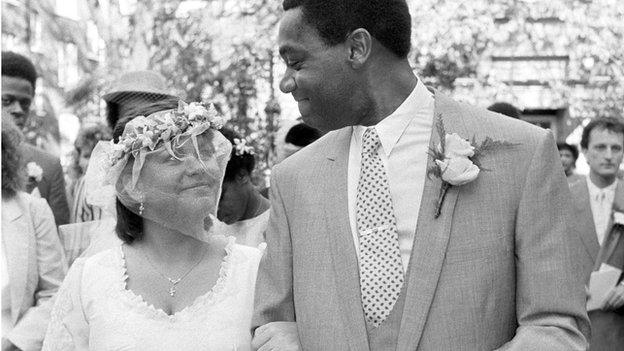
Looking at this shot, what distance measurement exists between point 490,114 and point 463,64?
11.5m

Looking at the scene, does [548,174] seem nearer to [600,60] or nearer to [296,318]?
[296,318]

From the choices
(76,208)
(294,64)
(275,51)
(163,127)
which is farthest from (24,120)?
(275,51)

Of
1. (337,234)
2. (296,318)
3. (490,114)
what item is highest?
(490,114)

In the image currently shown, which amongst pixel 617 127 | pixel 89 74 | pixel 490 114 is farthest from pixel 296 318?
pixel 89 74

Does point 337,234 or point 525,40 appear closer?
point 337,234

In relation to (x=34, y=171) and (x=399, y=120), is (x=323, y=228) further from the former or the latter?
(x=34, y=171)

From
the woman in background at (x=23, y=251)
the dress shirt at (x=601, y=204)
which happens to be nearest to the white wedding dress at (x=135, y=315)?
the woman in background at (x=23, y=251)

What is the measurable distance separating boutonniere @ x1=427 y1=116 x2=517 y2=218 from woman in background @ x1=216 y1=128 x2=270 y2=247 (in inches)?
94.4

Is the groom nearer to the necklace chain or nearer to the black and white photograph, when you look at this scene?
the black and white photograph

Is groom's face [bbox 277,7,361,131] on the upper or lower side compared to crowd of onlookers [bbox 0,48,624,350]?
upper

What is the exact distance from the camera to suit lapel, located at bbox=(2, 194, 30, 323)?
6.03 meters

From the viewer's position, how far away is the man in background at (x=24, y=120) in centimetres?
762

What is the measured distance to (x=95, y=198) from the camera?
17.3 feet

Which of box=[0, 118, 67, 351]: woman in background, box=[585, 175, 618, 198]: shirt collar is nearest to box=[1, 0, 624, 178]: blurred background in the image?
box=[585, 175, 618, 198]: shirt collar
